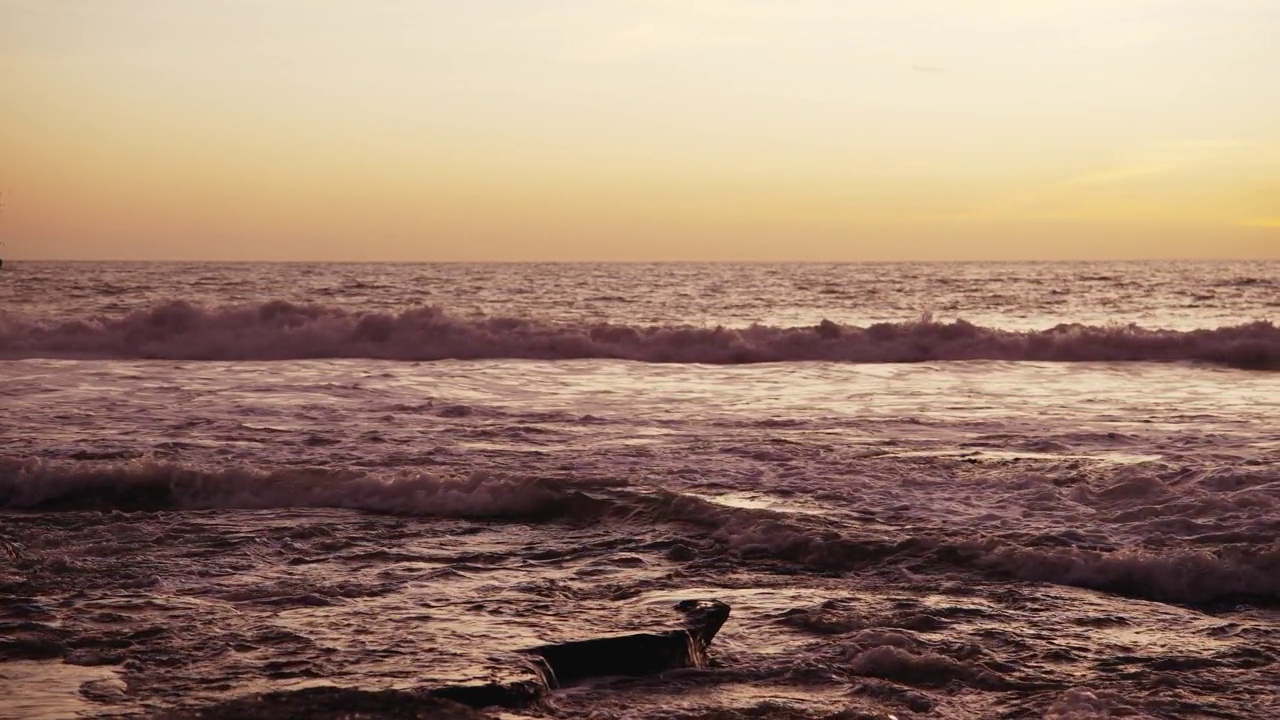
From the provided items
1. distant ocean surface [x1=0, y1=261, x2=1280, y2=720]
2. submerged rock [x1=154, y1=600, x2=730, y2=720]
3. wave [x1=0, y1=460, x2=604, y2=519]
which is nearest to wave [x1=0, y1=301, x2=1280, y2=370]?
distant ocean surface [x1=0, y1=261, x2=1280, y2=720]

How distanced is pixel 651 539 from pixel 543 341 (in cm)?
1373

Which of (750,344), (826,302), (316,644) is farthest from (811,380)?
(826,302)

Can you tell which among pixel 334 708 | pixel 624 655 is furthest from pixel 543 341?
pixel 334 708

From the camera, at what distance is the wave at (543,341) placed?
18.4m

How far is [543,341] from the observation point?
1927cm

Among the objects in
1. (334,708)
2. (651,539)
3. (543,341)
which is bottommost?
(651,539)

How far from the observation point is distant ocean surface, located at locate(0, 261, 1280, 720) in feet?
12.0

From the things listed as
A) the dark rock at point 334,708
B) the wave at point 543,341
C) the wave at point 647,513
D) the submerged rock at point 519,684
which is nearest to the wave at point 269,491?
the wave at point 647,513

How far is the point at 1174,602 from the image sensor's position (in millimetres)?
4707

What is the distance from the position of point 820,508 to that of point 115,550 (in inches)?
143

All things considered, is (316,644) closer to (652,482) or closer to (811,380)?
(652,482)

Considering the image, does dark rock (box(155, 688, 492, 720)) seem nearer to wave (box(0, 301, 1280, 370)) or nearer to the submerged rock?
the submerged rock

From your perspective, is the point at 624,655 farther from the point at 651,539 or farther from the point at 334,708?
the point at 651,539

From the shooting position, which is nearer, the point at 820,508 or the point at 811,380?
the point at 820,508
